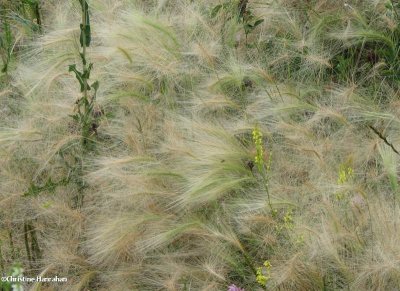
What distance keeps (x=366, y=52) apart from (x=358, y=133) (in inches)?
→ 23.2

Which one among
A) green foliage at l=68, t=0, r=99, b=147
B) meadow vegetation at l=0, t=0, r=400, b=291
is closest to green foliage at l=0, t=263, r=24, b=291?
meadow vegetation at l=0, t=0, r=400, b=291

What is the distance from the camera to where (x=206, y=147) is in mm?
2334

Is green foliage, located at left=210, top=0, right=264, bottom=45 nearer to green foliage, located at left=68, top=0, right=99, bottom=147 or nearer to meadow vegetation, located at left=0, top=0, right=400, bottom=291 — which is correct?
meadow vegetation, located at left=0, top=0, right=400, bottom=291

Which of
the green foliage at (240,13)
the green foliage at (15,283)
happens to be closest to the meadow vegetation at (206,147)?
the green foliage at (240,13)

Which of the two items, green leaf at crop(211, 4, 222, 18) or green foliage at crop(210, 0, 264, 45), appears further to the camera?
green leaf at crop(211, 4, 222, 18)

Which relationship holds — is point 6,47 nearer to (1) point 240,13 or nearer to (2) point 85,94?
(2) point 85,94

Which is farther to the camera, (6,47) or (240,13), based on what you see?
(6,47)

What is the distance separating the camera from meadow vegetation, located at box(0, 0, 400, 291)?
7.02 ft

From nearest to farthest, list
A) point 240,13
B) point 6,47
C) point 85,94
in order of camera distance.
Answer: point 85,94, point 240,13, point 6,47

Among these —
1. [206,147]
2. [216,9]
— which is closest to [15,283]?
[206,147]

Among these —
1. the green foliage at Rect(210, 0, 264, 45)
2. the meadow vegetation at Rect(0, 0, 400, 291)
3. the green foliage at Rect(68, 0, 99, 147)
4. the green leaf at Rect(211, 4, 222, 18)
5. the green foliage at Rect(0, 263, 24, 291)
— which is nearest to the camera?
the green foliage at Rect(0, 263, 24, 291)

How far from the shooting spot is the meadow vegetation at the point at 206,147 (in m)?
2.14

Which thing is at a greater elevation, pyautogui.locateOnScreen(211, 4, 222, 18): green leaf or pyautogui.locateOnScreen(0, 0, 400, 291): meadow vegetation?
pyautogui.locateOnScreen(211, 4, 222, 18): green leaf

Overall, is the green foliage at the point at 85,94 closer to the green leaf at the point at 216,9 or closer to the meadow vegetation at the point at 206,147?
the meadow vegetation at the point at 206,147
